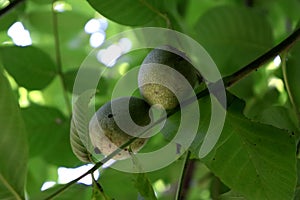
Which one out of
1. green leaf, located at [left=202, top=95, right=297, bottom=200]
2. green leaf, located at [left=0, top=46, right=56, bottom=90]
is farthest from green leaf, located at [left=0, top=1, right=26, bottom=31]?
green leaf, located at [left=202, top=95, right=297, bottom=200]

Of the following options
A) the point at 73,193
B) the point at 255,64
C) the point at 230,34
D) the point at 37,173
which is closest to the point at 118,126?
the point at 73,193

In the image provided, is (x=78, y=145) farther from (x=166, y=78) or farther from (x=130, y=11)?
(x=130, y=11)

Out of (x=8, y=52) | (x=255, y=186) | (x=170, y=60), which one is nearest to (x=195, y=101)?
(x=170, y=60)

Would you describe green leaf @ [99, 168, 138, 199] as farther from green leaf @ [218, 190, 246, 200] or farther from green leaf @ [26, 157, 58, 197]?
green leaf @ [218, 190, 246, 200]

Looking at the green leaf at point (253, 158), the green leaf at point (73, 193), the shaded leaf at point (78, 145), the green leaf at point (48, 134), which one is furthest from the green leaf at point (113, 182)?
the green leaf at point (253, 158)

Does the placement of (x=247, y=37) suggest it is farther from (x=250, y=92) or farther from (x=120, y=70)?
(x=120, y=70)

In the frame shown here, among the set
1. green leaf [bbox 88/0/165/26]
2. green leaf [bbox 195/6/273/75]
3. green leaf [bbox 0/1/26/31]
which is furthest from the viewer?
green leaf [bbox 195/6/273/75]

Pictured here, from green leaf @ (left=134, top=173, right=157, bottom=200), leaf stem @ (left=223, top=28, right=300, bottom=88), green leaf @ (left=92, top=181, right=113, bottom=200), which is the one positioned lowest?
green leaf @ (left=134, top=173, right=157, bottom=200)

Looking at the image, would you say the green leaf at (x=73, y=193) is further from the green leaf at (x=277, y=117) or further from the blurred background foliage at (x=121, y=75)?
the green leaf at (x=277, y=117)
